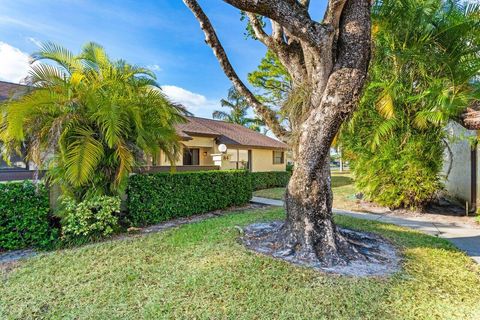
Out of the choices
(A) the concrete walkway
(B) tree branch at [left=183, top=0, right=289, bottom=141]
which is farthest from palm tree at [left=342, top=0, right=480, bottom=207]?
(B) tree branch at [left=183, top=0, right=289, bottom=141]

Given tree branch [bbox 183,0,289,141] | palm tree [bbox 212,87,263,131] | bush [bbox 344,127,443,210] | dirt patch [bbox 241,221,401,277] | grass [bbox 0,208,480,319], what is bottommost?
grass [bbox 0,208,480,319]

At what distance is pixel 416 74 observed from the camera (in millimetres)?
9031

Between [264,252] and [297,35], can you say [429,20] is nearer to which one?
[297,35]

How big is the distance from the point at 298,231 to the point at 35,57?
21.6ft

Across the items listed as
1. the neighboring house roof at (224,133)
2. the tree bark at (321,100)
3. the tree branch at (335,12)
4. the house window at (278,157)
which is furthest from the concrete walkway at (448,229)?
the house window at (278,157)

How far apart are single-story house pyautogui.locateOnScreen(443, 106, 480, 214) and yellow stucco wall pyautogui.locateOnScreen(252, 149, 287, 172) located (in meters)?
12.6

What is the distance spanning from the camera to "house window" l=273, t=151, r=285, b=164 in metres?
24.0

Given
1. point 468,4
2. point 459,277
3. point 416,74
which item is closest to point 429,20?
point 468,4

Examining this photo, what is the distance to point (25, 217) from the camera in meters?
5.60

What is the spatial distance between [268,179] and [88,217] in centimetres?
1318

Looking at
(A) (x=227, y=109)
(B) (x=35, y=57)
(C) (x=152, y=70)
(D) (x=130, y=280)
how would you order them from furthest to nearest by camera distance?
(A) (x=227, y=109) < (C) (x=152, y=70) < (B) (x=35, y=57) < (D) (x=130, y=280)

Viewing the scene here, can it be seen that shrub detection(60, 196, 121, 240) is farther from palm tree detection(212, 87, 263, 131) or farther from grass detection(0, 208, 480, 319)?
palm tree detection(212, 87, 263, 131)

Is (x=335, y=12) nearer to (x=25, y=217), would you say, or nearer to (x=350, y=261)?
(x=350, y=261)

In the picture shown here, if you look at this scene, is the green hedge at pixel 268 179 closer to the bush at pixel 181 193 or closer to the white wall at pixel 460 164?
the bush at pixel 181 193
